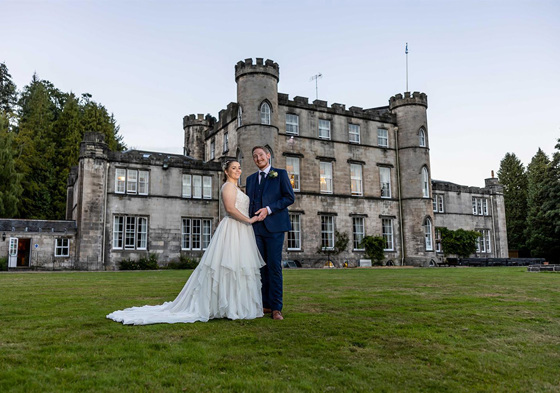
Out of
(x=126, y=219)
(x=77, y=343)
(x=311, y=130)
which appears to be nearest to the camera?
(x=77, y=343)

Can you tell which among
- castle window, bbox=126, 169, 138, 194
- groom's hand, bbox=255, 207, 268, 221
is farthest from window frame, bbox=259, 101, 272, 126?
groom's hand, bbox=255, 207, 268, 221

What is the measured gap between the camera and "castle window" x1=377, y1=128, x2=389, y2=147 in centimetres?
3553

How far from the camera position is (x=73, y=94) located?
46.1 metres

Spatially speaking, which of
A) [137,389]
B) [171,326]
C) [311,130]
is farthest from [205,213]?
[137,389]

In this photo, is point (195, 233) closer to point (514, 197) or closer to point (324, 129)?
point (324, 129)

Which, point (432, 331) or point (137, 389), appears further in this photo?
point (432, 331)

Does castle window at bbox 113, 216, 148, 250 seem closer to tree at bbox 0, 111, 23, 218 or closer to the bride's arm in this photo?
tree at bbox 0, 111, 23, 218

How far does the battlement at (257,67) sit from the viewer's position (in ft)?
97.5

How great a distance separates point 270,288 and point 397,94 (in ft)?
108

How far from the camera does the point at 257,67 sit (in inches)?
1169

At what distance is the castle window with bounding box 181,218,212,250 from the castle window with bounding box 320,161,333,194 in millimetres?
8928

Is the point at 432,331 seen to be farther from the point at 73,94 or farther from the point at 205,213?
the point at 73,94

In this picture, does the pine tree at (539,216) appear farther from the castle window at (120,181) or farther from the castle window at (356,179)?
the castle window at (120,181)

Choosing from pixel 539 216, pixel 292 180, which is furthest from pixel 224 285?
pixel 539 216
